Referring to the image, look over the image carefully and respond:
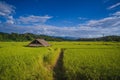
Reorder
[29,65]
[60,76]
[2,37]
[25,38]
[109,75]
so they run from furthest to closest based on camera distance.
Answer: [25,38]
[2,37]
[29,65]
[60,76]
[109,75]

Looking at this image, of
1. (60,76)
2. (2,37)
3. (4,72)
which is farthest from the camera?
(2,37)

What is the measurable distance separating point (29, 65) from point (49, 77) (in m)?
2.25

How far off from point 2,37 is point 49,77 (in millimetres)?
75907

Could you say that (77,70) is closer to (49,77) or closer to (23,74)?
(49,77)

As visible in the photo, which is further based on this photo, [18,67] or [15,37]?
[15,37]

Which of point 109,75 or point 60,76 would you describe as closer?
point 109,75

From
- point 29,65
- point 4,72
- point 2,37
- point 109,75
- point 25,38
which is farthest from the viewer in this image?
point 25,38

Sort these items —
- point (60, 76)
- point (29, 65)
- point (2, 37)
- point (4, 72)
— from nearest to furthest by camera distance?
point (4, 72) → point (60, 76) → point (29, 65) → point (2, 37)

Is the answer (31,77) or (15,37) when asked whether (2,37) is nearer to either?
(15,37)

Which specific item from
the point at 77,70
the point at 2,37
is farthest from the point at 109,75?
the point at 2,37

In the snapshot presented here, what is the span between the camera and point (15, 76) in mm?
10195

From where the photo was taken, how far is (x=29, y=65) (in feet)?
40.5

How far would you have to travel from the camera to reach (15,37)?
83562 millimetres

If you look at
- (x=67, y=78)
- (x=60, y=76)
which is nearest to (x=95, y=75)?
(x=67, y=78)
